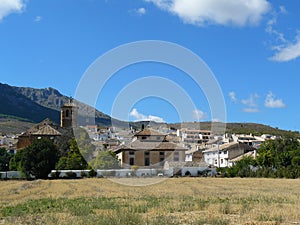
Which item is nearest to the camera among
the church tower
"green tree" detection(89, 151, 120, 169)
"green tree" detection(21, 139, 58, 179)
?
"green tree" detection(21, 139, 58, 179)

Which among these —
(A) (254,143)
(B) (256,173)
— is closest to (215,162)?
(A) (254,143)

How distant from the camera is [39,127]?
4104 inches

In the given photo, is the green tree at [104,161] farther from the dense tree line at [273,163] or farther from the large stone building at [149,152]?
the dense tree line at [273,163]

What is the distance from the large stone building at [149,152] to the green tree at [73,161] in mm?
9301

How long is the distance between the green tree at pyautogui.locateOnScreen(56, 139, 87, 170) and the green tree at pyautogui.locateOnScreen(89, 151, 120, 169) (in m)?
1.89

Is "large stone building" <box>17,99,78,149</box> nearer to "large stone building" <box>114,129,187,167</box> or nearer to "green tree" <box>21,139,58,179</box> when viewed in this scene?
"large stone building" <box>114,129,187,167</box>

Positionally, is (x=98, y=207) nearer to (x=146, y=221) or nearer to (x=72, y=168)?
(x=146, y=221)

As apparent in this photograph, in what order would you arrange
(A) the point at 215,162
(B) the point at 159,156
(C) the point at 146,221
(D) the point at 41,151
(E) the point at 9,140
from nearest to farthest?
(C) the point at 146,221, (D) the point at 41,151, (B) the point at 159,156, (A) the point at 215,162, (E) the point at 9,140

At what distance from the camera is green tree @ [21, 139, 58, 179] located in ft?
202

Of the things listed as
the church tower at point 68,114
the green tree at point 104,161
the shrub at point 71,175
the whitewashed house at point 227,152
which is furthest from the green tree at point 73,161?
the church tower at point 68,114

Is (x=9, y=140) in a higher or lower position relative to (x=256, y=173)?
higher

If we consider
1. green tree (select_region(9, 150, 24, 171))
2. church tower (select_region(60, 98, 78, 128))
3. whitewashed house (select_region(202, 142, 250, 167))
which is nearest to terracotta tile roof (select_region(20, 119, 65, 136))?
church tower (select_region(60, 98, 78, 128))

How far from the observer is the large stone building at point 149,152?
265 ft

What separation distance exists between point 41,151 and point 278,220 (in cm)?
5203
